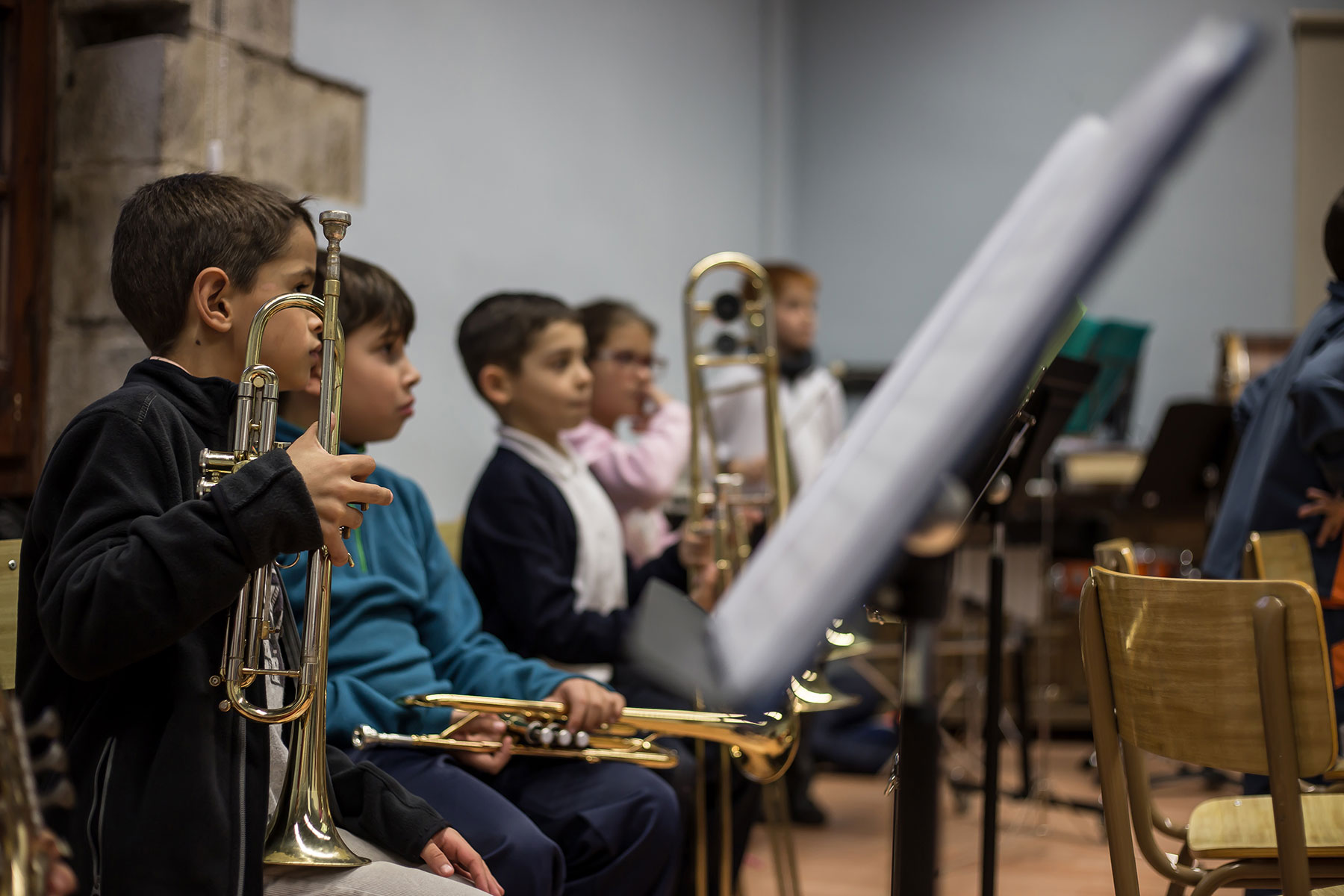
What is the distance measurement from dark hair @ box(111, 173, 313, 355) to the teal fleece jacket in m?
0.39

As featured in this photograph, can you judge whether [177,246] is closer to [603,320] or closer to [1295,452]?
[603,320]

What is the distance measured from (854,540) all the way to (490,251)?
8.98ft

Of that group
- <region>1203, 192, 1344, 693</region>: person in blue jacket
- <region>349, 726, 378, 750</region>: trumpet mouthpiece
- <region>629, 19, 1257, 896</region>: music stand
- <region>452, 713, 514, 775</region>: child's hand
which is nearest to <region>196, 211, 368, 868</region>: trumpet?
<region>349, 726, 378, 750</region>: trumpet mouthpiece

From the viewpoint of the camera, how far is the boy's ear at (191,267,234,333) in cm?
131

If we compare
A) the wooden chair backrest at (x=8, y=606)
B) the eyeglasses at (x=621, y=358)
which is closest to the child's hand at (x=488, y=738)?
the wooden chair backrest at (x=8, y=606)

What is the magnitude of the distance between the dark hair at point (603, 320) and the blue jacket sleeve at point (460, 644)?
1.16 meters

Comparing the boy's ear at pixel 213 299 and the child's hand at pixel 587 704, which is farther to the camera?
the child's hand at pixel 587 704

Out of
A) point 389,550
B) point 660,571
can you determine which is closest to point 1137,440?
point 660,571

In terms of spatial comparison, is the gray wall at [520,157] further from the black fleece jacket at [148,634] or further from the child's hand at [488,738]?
the black fleece jacket at [148,634]

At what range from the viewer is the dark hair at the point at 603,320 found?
9.82ft

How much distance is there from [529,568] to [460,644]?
0.24m

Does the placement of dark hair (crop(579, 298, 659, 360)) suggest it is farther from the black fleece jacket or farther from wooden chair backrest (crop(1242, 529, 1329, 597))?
the black fleece jacket

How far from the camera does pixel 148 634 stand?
3.58 feet

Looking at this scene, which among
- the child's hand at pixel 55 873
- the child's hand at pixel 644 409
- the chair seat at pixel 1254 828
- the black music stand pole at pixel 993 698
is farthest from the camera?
the child's hand at pixel 644 409
